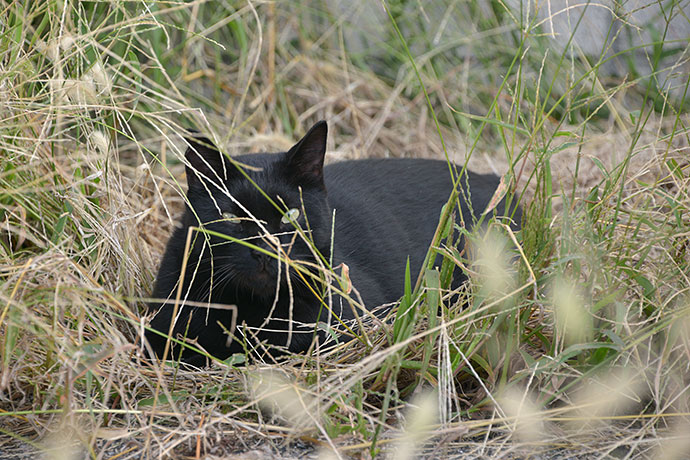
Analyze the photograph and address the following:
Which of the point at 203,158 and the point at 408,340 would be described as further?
the point at 203,158

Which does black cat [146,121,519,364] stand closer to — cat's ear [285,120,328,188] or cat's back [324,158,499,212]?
cat's ear [285,120,328,188]

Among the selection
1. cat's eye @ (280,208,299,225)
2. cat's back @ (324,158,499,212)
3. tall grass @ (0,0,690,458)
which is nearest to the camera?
tall grass @ (0,0,690,458)

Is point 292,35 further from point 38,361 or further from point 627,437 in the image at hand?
point 627,437

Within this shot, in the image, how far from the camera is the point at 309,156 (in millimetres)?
1867

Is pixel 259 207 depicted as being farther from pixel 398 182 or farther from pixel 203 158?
pixel 398 182

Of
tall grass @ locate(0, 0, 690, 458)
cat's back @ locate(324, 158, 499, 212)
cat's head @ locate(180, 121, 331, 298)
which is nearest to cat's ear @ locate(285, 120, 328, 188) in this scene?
cat's head @ locate(180, 121, 331, 298)

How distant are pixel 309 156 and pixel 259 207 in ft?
0.65

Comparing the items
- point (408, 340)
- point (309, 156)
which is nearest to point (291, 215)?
point (309, 156)

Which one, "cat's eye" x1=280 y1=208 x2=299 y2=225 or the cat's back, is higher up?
"cat's eye" x1=280 y1=208 x2=299 y2=225

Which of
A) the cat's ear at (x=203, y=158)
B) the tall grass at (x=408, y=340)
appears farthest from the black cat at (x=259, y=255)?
the tall grass at (x=408, y=340)

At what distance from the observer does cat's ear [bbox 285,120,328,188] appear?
5.98 feet

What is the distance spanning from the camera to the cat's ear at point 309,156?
1.82m

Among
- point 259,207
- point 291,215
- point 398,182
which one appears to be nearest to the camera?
point 291,215

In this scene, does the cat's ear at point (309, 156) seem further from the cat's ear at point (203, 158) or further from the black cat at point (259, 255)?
the cat's ear at point (203, 158)
